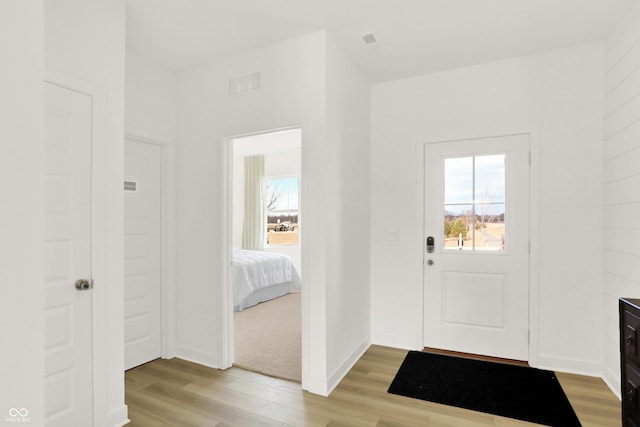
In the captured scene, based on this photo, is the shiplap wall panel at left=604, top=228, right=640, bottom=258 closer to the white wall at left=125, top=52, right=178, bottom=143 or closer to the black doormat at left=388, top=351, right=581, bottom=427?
the black doormat at left=388, top=351, right=581, bottom=427

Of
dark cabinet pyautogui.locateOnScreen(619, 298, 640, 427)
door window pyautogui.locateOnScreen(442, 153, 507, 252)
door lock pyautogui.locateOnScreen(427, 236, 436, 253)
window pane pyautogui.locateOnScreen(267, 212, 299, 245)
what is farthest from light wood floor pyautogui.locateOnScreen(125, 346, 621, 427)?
window pane pyautogui.locateOnScreen(267, 212, 299, 245)

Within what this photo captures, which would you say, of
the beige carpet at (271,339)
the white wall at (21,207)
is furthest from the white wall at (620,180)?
the white wall at (21,207)

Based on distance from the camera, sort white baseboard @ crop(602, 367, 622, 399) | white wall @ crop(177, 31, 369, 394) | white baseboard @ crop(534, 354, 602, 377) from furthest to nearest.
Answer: white baseboard @ crop(534, 354, 602, 377) → white wall @ crop(177, 31, 369, 394) → white baseboard @ crop(602, 367, 622, 399)

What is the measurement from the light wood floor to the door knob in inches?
37.3

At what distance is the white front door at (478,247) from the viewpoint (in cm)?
316

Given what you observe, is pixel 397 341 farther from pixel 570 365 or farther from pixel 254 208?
pixel 254 208

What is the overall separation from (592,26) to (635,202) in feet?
4.49

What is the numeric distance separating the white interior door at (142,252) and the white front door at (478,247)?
2.62 m

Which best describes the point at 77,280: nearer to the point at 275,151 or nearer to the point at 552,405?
the point at 552,405

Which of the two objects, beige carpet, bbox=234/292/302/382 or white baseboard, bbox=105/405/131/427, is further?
beige carpet, bbox=234/292/302/382

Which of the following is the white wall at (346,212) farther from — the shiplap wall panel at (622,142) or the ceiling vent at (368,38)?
the shiplap wall panel at (622,142)

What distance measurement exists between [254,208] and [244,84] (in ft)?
15.7

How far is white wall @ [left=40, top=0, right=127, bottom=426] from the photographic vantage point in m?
2.06

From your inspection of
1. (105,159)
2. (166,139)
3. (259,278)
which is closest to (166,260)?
(166,139)
